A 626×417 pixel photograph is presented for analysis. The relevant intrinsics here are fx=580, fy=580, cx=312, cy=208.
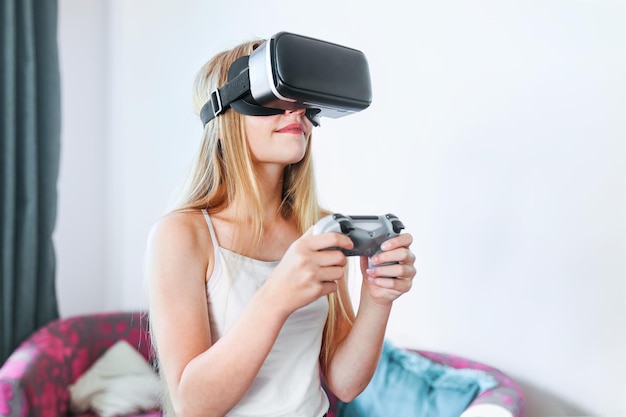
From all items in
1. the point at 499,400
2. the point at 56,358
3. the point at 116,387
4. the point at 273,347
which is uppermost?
the point at 273,347

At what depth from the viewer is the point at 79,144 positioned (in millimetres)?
2314

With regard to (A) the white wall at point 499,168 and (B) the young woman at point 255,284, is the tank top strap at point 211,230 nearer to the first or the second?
(B) the young woman at point 255,284

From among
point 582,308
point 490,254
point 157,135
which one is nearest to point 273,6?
point 157,135

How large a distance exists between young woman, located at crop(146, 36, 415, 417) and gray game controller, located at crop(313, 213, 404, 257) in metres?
0.01

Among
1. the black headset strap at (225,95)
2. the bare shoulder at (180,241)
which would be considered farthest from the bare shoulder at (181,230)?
the black headset strap at (225,95)

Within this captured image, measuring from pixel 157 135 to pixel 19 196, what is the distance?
20.3 inches

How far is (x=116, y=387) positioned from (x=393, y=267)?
1394 mm

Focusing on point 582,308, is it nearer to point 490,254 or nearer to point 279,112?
point 490,254

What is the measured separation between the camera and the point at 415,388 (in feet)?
4.35

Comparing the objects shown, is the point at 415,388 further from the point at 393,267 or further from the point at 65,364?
the point at 65,364

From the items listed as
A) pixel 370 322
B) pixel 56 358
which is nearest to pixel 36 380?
pixel 56 358

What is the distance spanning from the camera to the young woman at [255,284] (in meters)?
0.71

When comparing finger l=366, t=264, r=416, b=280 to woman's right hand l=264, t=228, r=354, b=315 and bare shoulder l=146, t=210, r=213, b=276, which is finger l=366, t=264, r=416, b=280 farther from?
bare shoulder l=146, t=210, r=213, b=276

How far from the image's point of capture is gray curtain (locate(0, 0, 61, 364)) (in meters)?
1.93
